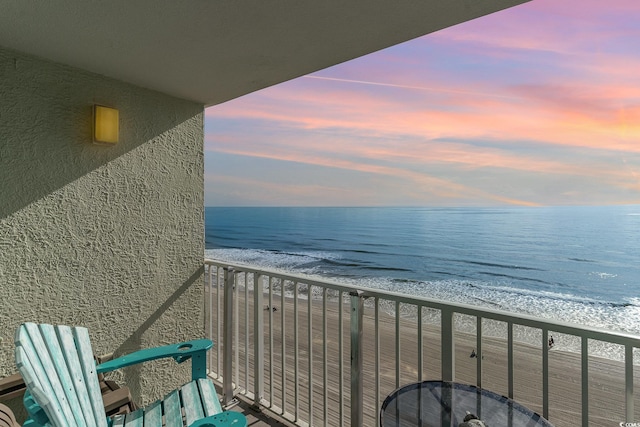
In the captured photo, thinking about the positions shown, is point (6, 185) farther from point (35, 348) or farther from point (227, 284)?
point (227, 284)

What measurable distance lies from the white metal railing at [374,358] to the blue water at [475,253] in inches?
219

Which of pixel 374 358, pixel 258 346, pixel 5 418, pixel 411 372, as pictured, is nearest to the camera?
pixel 5 418

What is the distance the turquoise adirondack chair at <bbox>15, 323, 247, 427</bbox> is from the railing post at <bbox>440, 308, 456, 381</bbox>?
980 millimetres

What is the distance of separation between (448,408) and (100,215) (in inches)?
88.5

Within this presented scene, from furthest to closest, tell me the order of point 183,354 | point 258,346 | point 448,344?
1. point 258,346
2. point 183,354
3. point 448,344

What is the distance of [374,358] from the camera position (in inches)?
159

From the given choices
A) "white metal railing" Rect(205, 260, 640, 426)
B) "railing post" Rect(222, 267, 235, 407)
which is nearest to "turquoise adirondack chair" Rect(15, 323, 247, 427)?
"white metal railing" Rect(205, 260, 640, 426)

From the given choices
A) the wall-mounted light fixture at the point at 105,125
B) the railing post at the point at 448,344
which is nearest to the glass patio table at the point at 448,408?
the railing post at the point at 448,344

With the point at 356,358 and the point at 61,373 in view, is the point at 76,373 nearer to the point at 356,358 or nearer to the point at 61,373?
the point at 61,373

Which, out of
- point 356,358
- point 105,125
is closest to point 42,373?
point 356,358

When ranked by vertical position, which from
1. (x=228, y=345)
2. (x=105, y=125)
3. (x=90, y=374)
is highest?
(x=105, y=125)

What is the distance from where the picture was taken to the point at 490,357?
6.62 metres

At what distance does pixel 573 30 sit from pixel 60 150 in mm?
14986

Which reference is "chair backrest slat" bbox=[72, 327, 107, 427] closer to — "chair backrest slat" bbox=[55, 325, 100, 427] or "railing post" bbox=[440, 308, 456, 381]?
"chair backrest slat" bbox=[55, 325, 100, 427]
